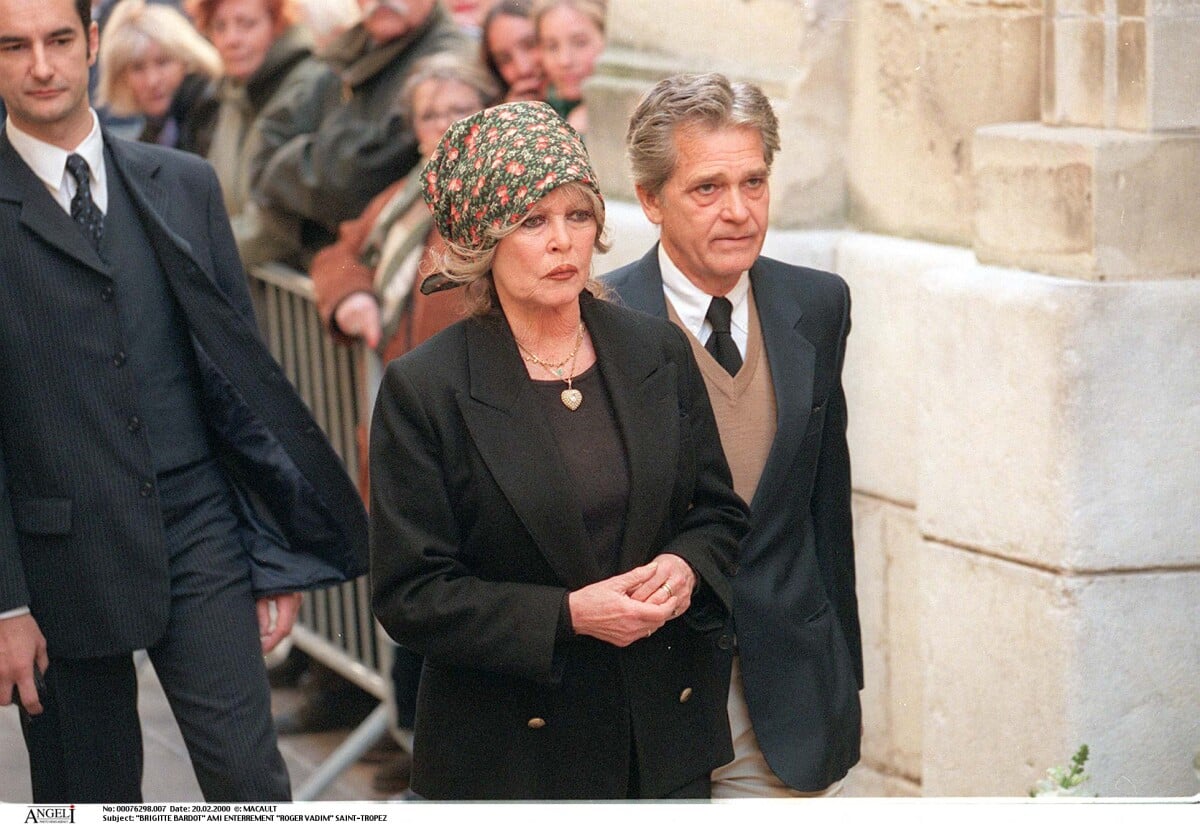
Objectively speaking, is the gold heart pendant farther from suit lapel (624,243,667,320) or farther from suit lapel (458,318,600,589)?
suit lapel (624,243,667,320)

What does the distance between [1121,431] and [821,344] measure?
78 cm

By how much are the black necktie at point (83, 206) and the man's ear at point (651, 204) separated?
1.12m

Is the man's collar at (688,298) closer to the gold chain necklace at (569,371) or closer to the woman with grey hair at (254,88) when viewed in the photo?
the gold chain necklace at (569,371)

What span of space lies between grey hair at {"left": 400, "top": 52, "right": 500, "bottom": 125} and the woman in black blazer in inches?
83.9

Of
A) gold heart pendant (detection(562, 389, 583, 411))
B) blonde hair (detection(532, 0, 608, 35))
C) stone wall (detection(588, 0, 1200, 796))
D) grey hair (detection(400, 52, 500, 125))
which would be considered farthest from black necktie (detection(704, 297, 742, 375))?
grey hair (detection(400, 52, 500, 125))

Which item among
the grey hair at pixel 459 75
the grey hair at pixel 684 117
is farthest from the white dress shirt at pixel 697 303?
the grey hair at pixel 459 75

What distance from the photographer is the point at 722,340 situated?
350 centimetres

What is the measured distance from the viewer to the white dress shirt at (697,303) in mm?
3506

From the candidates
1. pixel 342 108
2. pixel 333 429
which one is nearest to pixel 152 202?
pixel 342 108

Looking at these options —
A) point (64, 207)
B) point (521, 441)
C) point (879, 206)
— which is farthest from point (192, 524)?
point (879, 206)

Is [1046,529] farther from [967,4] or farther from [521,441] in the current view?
[521,441]

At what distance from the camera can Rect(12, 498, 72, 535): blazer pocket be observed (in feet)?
12.6

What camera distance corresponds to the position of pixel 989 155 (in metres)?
4.14

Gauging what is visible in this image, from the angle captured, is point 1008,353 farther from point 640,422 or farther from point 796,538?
point 640,422
